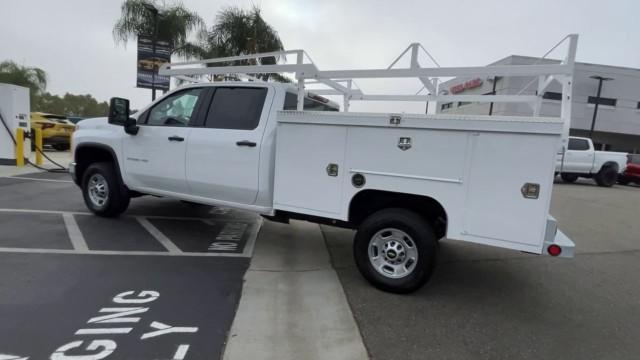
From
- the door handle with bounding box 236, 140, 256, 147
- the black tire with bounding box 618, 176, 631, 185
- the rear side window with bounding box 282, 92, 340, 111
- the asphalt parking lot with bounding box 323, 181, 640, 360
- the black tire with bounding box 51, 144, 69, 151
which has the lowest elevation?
the asphalt parking lot with bounding box 323, 181, 640, 360

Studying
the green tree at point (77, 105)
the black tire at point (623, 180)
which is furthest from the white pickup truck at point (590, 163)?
the green tree at point (77, 105)

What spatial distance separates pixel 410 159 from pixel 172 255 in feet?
9.82

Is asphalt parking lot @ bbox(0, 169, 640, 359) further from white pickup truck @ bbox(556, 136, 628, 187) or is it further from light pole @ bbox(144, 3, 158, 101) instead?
white pickup truck @ bbox(556, 136, 628, 187)

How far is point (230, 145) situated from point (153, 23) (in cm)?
1312

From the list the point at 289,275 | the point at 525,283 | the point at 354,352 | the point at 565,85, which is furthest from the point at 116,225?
the point at 565,85

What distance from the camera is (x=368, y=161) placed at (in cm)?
371

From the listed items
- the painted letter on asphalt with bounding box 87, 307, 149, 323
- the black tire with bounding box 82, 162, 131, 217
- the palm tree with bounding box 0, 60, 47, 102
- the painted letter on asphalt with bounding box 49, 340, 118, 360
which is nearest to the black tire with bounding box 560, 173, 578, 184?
the black tire with bounding box 82, 162, 131, 217

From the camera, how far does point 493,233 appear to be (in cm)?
330

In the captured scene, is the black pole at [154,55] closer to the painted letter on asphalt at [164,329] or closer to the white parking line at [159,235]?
the white parking line at [159,235]

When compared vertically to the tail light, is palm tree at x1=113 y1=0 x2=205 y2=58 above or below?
above

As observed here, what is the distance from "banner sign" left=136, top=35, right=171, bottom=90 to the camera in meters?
13.5

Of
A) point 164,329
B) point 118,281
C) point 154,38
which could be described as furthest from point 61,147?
point 164,329

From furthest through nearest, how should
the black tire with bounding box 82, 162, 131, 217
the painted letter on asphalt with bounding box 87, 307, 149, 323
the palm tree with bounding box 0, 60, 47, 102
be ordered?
the palm tree with bounding box 0, 60, 47, 102
the black tire with bounding box 82, 162, 131, 217
the painted letter on asphalt with bounding box 87, 307, 149, 323

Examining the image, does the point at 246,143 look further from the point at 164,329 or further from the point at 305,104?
the point at 164,329
